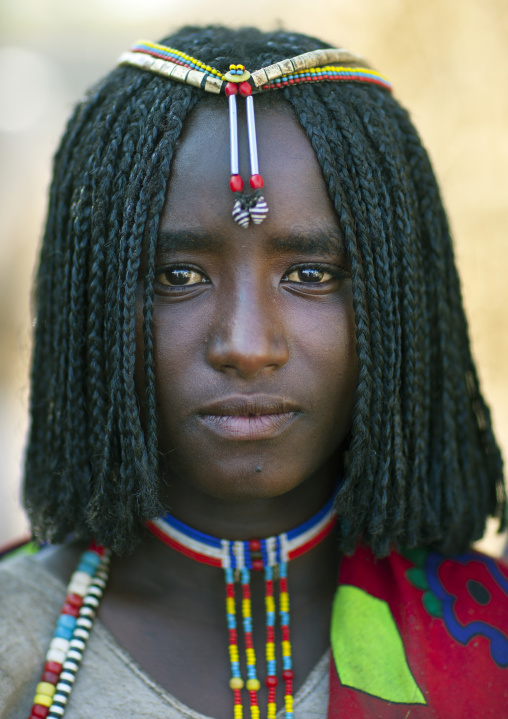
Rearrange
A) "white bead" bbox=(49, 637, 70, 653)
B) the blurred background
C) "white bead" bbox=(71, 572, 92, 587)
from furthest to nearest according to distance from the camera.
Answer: the blurred background, "white bead" bbox=(71, 572, 92, 587), "white bead" bbox=(49, 637, 70, 653)

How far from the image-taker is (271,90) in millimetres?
1568

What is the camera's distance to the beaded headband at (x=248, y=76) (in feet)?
4.71

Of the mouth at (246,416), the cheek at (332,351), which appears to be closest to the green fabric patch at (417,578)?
the cheek at (332,351)

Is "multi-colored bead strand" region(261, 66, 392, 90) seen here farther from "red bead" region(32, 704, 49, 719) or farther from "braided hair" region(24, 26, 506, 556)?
"red bead" region(32, 704, 49, 719)

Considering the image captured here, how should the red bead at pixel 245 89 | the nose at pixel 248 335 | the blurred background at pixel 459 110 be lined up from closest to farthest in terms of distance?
the nose at pixel 248 335, the red bead at pixel 245 89, the blurred background at pixel 459 110

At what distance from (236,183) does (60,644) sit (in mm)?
1029

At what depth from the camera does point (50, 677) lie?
158cm

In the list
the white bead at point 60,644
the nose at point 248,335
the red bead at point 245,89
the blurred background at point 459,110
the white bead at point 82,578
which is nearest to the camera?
the nose at point 248,335

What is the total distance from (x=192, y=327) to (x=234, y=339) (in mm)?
123

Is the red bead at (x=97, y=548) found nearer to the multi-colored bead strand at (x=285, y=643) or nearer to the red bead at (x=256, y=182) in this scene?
the multi-colored bead strand at (x=285, y=643)

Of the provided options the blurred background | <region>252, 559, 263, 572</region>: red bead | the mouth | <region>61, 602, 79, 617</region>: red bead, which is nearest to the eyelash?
the mouth

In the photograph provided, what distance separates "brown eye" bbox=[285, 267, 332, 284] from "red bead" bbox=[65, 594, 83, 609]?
2.78 feet

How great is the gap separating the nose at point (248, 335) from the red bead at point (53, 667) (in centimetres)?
72

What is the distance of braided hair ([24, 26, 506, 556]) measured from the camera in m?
1.55
